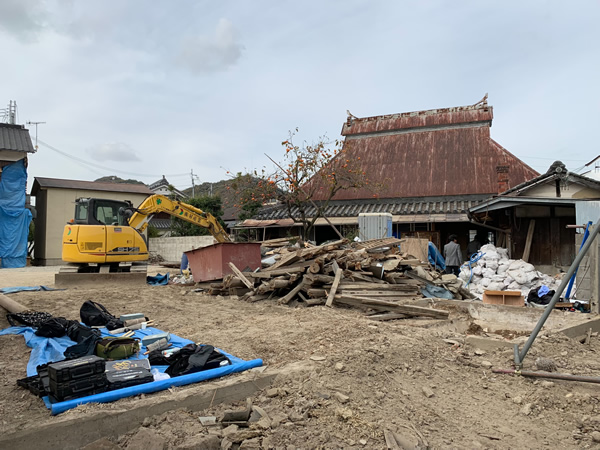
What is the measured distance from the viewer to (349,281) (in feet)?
31.8

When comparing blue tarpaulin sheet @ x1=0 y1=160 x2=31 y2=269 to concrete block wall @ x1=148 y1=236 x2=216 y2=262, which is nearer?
blue tarpaulin sheet @ x1=0 y1=160 x2=31 y2=269

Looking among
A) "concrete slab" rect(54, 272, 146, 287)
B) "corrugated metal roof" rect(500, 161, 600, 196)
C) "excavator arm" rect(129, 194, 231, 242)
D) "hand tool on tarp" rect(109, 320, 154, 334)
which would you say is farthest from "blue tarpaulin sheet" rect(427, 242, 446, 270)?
"hand tool on tarp" rect(109, 320, 154, 334)

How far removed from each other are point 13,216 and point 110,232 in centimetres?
1511

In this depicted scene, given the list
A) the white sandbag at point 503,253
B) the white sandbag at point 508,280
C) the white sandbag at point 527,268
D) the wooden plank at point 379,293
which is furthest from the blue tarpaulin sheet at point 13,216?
the white sandbag at point 527,268

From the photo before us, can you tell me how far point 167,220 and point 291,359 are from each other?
3959 centimetres

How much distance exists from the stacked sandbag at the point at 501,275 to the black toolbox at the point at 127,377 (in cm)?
997

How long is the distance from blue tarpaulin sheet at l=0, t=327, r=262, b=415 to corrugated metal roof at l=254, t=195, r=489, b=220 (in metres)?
14.5

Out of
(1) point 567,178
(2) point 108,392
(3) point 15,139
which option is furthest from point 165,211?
(3) point 15,139

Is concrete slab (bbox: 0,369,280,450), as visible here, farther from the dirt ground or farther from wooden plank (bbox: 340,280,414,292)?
wooden plank (bbox: 340,280,414,292)

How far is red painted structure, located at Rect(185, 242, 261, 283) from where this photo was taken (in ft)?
37.6

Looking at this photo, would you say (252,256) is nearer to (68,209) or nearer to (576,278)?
(576,278)

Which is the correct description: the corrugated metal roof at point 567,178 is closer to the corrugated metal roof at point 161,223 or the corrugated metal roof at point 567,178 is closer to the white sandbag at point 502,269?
the white sandbag at point 502,269

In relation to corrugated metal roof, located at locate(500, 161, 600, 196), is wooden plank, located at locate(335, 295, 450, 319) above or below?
below

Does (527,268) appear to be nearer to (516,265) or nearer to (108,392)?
(516,265)
